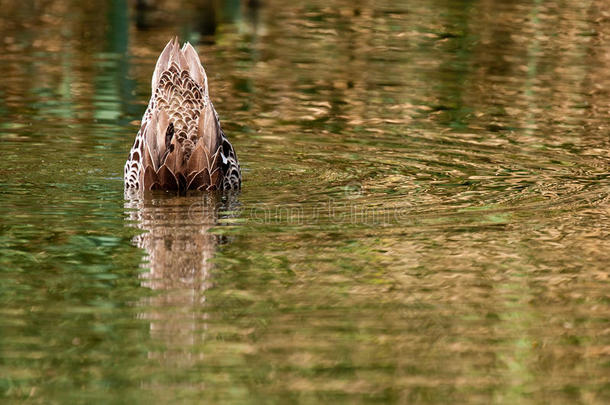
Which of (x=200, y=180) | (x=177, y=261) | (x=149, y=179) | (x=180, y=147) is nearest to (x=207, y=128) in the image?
(x=180, y=147)

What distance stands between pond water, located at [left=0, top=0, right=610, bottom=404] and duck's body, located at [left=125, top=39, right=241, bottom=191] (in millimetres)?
180

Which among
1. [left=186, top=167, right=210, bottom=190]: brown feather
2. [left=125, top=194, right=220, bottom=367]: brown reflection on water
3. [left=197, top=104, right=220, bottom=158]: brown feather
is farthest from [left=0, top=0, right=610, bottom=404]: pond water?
[left=197, top=104, right=220, bottom=158]: brown feather

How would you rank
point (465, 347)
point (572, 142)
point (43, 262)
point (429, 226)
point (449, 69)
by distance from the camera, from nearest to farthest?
point (465, 347), point (43, 262), point (429, 226), point (572, 142), point (449, 69)

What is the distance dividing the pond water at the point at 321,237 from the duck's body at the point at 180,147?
0.59 ft

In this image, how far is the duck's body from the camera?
9.69 m

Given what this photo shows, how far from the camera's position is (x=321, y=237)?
8367mm

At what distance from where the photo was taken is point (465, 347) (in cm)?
632

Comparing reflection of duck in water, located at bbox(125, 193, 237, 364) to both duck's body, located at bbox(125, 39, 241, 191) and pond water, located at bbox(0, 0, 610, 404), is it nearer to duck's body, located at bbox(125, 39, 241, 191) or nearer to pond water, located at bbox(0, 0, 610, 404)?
pond water, located at bbox(0, 0, 610, 404)

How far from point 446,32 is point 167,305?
12799mm

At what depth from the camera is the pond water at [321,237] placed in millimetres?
6012

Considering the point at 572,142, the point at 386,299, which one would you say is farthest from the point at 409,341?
the point at 572,142

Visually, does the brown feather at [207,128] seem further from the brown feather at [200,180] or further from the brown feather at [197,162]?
the brown feather at [200,180]

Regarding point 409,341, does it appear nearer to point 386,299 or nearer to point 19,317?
point 386,299

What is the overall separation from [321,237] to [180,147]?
5.99 feet
